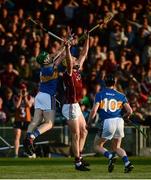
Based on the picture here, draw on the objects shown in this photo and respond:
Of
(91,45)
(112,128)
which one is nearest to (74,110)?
(112,128)

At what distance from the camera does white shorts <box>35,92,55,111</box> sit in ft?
61.8

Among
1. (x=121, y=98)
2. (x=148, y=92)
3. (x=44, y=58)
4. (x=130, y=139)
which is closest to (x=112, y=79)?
(x=121, y=98)

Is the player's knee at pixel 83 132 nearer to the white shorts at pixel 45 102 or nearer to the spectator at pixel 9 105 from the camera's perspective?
the white shorts at pixel 45 102

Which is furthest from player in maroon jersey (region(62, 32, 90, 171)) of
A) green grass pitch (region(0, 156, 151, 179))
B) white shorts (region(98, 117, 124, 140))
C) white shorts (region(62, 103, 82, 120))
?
white shorts (region(98, 117, 124, 140))

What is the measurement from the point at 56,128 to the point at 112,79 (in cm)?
802

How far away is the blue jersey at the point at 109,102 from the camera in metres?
17.8

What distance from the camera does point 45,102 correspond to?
18.8 meters

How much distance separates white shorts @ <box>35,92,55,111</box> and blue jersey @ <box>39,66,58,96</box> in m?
0.10

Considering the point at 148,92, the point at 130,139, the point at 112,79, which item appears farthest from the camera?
the point at 148,92

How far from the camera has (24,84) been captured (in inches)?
1021

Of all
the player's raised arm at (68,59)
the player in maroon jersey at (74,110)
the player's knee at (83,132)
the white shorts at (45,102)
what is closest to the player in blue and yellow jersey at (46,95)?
the white shorts at (45,102)

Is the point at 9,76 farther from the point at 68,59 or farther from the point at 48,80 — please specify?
the point at 68,59

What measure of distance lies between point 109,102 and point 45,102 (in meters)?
1.53

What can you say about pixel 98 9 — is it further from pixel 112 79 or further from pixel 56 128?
pixel 112 79
